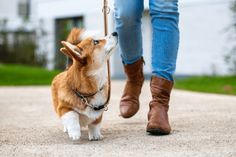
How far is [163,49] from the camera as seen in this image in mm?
4074

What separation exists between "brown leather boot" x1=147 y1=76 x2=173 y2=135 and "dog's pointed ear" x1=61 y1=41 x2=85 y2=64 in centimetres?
56

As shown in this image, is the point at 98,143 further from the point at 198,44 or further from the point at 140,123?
the point at 198,44

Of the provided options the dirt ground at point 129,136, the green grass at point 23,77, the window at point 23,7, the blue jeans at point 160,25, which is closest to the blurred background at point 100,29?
the green grass at point 23,77

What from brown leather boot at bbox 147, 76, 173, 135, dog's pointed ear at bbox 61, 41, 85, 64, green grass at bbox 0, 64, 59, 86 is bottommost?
green grass at bbox 0, 64, 59, 86

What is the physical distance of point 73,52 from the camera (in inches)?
148

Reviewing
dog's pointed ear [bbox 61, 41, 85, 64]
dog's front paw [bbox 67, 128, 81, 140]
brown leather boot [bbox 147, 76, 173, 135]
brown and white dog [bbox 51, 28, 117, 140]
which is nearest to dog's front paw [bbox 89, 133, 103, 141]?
brown and white dog [bbox 51, 28, 117, 140]

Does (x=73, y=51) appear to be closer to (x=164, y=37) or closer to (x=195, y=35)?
(x=164, y=37)

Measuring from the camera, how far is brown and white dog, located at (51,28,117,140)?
150 inches

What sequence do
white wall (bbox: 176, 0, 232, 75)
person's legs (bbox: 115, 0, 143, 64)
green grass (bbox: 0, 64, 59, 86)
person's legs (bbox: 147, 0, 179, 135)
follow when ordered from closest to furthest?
person's legs (bbox: 147, 0, 179, 135) < person's legs (bbox: 115, 0, 143, 64) < green grass (bbox: 0, 64, 59, 86) < white wall (bbox: 176, 0, 232, 75)

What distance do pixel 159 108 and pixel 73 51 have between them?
2.32ft

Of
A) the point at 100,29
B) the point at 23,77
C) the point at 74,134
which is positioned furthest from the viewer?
the point at 100,29

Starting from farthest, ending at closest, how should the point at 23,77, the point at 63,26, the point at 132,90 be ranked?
the point at 63,26, the point at 23,77, the point at 132,90

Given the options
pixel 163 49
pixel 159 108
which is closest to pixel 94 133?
pixel 159 108

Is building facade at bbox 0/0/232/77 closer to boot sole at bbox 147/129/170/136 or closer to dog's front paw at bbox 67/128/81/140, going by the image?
boot sole at bbox 147/129/170/136
